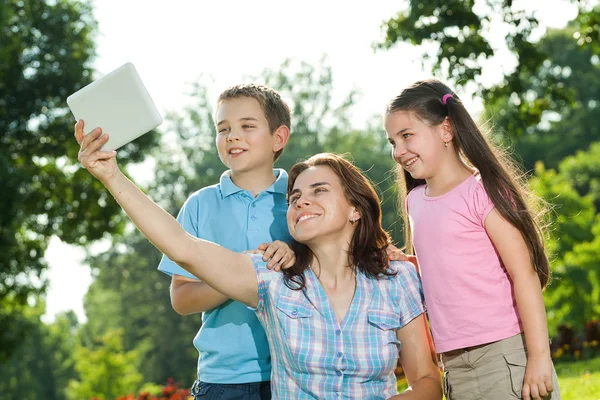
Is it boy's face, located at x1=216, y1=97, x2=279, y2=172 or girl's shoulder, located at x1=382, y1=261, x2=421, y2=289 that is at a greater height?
boy's face, located at x1=216, y1=97, x2=279, y2=172

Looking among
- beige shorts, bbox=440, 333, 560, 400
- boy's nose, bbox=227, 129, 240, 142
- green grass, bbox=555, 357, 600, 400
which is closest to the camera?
beige shorts, bbox=440, 333, 560, 400

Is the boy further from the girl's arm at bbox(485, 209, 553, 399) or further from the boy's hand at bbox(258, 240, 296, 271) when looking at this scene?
the girl's arm at bbox(485, 209, 553, 399)

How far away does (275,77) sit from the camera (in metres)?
41.0

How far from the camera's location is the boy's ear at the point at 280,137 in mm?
4018

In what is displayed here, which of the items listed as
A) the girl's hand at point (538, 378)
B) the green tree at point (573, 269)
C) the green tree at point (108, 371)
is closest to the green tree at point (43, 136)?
the green tree at point (573, 269)

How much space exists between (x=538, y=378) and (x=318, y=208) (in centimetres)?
110

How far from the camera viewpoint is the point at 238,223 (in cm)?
373

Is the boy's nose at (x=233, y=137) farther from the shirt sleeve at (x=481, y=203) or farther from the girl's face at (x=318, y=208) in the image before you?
the shirt sleeve at (x=481, y=203)

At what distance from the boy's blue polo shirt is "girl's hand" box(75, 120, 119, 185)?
2.70 ft

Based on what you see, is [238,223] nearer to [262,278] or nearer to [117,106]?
[262,278]

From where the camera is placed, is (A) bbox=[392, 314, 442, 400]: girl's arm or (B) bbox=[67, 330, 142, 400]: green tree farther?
(B) bbox=[67, 330, 142, 400]: green tree

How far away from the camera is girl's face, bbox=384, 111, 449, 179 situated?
3588 mm

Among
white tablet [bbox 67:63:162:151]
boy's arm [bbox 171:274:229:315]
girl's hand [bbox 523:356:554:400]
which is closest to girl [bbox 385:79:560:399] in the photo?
girl's hand [bbox 523:356:554:400]

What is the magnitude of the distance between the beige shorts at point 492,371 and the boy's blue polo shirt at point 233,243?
0.82 meters
